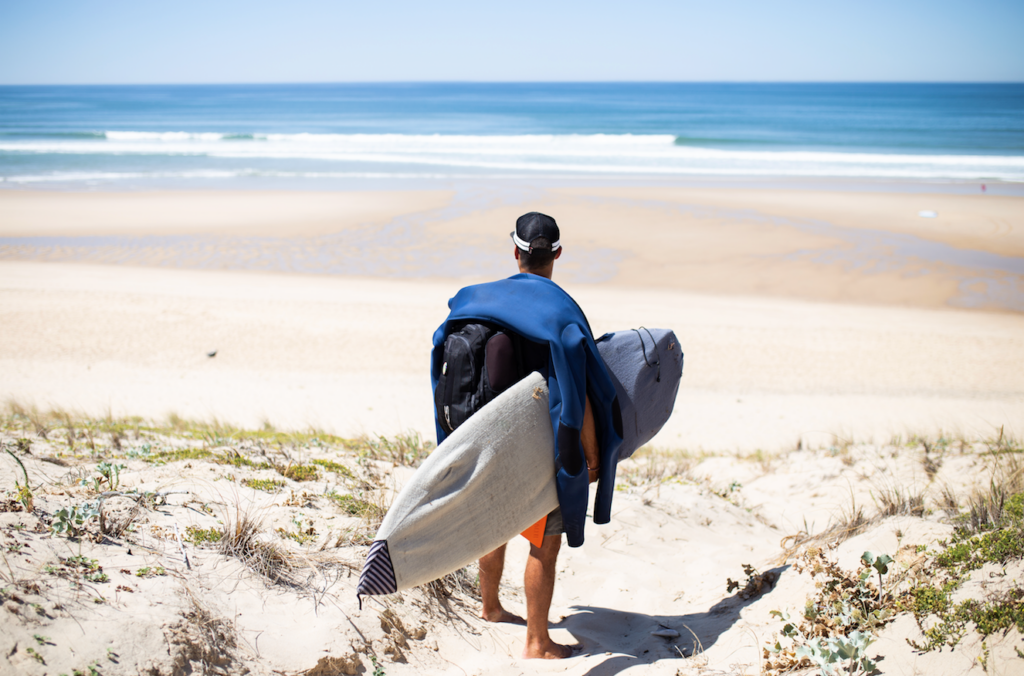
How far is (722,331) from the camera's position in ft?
33.9

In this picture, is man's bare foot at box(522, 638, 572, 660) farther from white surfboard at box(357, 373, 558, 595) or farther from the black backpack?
the black backpack

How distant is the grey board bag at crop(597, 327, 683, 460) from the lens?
2879 mm

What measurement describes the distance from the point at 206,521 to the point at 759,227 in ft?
56.6

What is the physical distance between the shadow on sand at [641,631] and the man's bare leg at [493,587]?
0.90ft

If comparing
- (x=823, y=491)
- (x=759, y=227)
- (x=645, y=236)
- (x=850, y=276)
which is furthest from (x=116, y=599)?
(x=759, y=227)

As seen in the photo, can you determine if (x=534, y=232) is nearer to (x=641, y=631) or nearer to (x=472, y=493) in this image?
(x=472, y=493)

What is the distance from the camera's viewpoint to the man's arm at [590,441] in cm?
271

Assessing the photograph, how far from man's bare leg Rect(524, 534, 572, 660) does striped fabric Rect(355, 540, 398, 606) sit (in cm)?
67

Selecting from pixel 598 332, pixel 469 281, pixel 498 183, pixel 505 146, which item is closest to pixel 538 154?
pixel 505 146

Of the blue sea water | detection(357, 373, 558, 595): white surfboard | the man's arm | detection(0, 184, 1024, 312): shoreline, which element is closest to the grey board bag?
the man's arm

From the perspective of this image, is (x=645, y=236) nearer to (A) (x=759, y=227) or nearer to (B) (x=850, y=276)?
(A) (x=759, y=227)

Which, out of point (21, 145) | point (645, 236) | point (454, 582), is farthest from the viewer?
point (21, 145)

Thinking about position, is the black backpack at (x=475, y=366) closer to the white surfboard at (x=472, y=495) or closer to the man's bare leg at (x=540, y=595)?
the white surfboard at (x=472, y=495)

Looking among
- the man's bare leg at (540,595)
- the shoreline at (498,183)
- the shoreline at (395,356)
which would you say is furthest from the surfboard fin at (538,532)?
the shoreline at (498,183)
